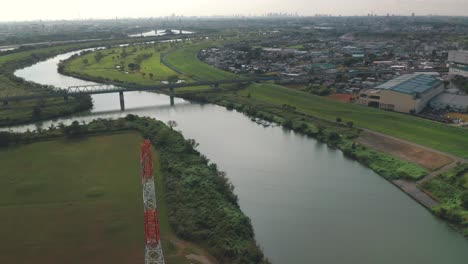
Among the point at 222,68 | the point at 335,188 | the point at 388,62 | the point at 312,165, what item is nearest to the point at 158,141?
the point at 312,165

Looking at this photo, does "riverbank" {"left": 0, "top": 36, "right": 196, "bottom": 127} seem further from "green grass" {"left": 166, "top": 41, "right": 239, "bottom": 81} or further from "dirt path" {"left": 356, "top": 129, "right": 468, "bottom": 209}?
"dirt path" {"left": 356, "top": 129, "right": 468, "bottom": 209}

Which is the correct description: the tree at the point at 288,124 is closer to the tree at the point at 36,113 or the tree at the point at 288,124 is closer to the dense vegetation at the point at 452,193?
the dense vegetation at the point at 452,193

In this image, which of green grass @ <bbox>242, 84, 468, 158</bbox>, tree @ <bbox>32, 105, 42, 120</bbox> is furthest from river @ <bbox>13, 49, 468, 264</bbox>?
tree @ <bbox>32, 105, 42, 120</bbox>

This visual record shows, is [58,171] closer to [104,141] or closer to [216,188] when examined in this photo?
[104,141]

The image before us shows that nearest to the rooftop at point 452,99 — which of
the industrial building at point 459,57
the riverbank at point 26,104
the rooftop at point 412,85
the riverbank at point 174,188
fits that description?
the rooftop at point 412,85

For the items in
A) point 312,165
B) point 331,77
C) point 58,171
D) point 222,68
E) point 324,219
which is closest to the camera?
point 324,219

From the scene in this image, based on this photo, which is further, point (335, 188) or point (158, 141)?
point (158, 141)
